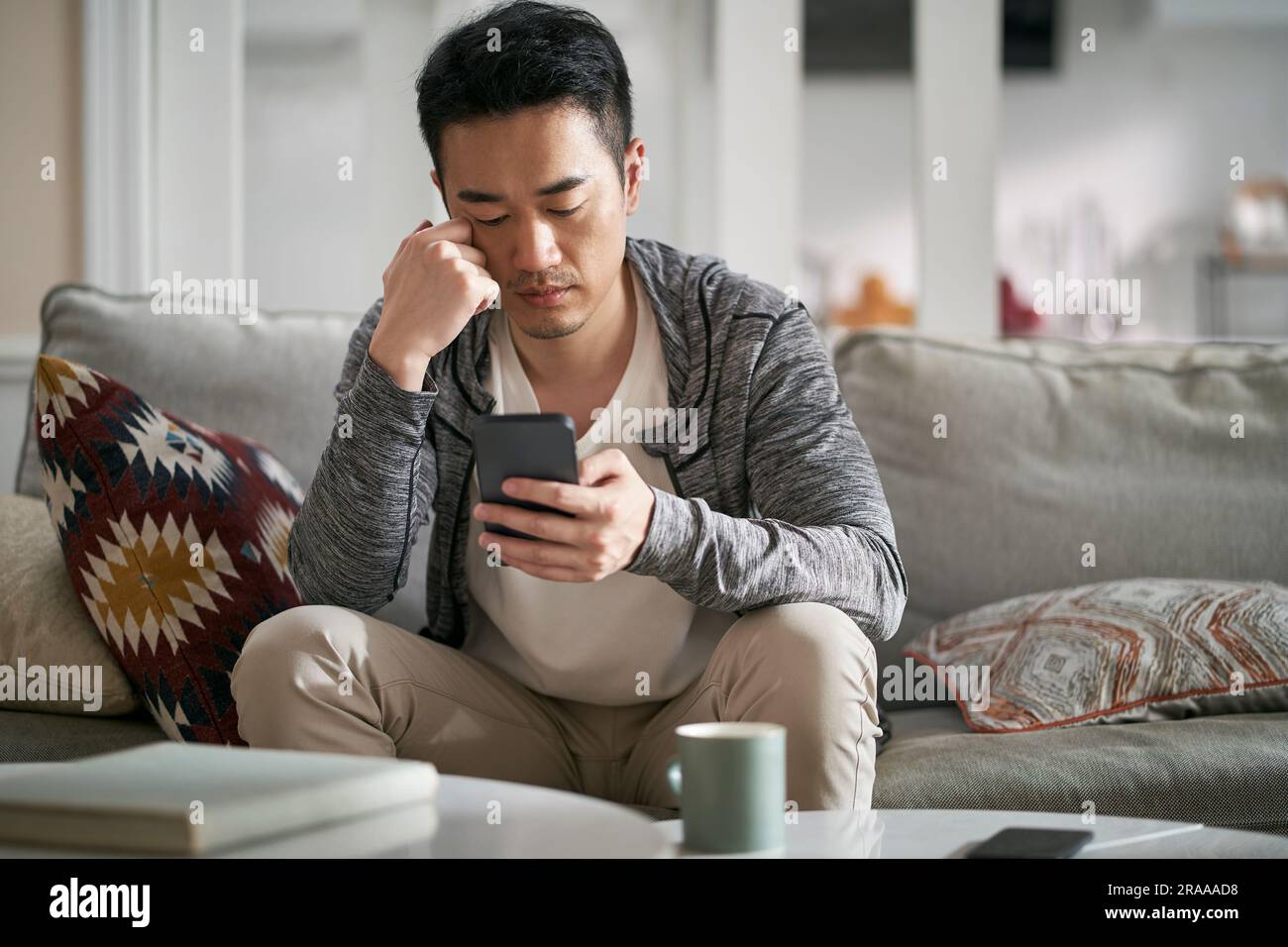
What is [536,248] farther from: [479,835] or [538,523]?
[479,835]

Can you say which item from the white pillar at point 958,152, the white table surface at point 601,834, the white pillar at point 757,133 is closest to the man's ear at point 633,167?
the white table surface at point 601,834

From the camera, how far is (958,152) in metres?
2.51

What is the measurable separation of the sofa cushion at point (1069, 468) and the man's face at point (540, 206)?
60 cm

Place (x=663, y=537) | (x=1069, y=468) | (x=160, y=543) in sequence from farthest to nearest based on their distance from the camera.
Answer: (x=1069, y=468) → (x=160, y=543) → (x=663, y=537)

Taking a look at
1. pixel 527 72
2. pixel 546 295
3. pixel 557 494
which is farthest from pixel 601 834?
pixel 527 72

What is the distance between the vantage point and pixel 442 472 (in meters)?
1.44

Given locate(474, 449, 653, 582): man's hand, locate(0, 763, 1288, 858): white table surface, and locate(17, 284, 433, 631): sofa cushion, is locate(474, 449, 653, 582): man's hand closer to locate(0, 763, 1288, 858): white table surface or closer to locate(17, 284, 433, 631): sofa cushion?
locate(0, 763, 1288, 858): white table surface

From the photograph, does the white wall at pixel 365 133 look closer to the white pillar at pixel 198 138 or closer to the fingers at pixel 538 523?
the white pillar at pixel 198 138

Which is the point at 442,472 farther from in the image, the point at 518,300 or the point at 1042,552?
the point at 1042,552

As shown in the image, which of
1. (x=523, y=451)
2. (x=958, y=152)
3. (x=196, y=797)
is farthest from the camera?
(x=958, y=152)

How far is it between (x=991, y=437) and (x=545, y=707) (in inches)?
30.6

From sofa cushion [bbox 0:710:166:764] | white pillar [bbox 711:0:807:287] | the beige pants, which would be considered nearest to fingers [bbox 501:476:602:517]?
the beige pants
